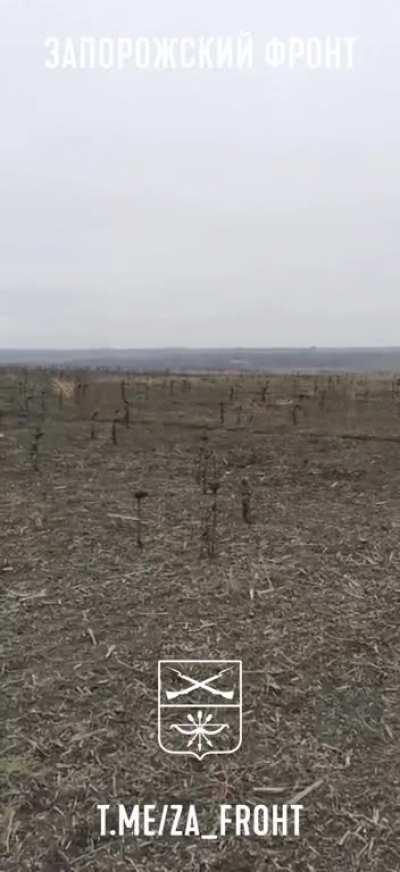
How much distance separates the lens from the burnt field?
2.63 metres

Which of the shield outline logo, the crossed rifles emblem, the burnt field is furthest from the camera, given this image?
the crossed rifles emblem

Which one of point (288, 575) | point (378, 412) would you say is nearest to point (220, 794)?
point (288, 575)

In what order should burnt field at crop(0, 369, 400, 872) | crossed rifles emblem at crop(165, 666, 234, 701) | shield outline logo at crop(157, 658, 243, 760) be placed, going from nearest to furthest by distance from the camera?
burnt field at crop(0, 369, 400, 872) < shield outline logo at crop(157, 658, 243, 760) < crossed rifles emblem at crop(165, 666, 234, 701)

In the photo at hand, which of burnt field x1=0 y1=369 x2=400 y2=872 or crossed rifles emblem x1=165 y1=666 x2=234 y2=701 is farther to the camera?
crossed rifles emblem x1=165 y1=666 x2=234 y2=701

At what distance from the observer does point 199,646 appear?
3.93 m

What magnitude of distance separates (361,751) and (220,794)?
79 centimetres

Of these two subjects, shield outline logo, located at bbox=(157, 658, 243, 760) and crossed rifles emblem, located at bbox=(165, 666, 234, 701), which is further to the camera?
crossed rifles emblem, located at bbox=(165, 666, 234, 701)

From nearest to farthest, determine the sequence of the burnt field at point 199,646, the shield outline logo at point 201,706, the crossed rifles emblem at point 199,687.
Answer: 1. the burnt field at point 199,646
2. the shield outline logo at point 201,706
3. the crossed rifles emblem at point 199,687

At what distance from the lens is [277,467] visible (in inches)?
337

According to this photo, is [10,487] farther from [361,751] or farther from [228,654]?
[361,751]

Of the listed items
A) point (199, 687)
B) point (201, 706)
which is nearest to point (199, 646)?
point (199, 687)

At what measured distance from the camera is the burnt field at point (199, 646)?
263 cm

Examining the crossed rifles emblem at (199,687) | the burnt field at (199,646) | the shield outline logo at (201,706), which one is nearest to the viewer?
the burnt field at (199,646)

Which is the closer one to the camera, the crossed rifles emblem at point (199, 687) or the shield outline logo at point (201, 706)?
the shield outline logo at point (201, 706)
